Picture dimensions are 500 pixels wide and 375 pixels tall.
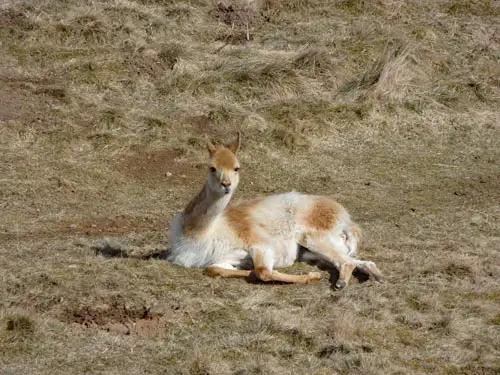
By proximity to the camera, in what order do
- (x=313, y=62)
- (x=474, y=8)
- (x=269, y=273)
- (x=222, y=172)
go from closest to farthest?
1. (x=222, y=172)
2. (x=269, y=273)
3. (x=313, y=62)
4. (x=474, y=8)

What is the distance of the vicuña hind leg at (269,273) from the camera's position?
817 centimetres

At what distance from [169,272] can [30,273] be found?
1.15 meters

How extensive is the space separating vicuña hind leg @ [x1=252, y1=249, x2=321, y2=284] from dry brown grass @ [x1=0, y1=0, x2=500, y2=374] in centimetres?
11

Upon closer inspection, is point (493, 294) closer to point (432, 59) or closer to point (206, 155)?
point (206, 155)

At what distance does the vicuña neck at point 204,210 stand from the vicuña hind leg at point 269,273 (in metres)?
0.49

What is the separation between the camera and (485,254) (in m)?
9.07

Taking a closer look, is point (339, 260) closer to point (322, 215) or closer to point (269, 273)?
point (322, 215)

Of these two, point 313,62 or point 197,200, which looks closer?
point 197,200

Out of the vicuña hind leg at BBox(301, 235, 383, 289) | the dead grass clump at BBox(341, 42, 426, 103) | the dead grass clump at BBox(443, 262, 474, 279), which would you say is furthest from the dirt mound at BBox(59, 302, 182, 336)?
the dead grass clump at BBox(341, 42, 426, 103)

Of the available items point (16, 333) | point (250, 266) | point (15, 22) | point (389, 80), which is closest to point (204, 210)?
point (250, 266)

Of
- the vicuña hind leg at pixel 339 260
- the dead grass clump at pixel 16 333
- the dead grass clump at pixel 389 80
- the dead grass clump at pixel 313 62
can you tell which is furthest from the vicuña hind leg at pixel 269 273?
the dead grass clump at pixel 313 62

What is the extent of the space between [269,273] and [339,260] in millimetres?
733

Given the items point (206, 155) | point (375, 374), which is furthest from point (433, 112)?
point (375, 374)

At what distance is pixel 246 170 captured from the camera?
40.8ft
